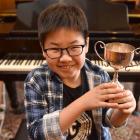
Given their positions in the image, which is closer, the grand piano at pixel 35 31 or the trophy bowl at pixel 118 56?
the trophy bowl at pixel 118 56

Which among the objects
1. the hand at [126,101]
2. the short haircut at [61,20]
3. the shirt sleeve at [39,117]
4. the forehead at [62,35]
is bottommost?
the shirt sleeve at [39,117]

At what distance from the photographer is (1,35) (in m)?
2.24

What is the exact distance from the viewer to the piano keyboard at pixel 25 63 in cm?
211

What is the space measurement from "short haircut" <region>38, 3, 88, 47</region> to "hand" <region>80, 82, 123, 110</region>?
11.3 inches

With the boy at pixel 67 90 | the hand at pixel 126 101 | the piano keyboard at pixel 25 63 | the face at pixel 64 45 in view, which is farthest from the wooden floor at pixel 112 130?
the hand at pixel 126 101

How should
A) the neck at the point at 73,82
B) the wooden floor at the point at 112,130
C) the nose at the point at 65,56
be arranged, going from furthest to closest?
the wooden floor at the point at 112,130, the neck at the point at 73,82, the nose at the point at 65,56

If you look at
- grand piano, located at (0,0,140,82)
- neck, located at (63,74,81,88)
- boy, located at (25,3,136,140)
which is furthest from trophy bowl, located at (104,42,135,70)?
grand piano, located at (0,0,140,82)

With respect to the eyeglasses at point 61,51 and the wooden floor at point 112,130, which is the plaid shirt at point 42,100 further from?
the wooden floor at point 112,130

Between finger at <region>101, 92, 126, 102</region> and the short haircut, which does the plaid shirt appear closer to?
the short haircut

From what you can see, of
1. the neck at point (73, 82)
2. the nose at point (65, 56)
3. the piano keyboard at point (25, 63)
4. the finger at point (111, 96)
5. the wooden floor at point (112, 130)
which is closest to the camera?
the finger at point (111, 96)

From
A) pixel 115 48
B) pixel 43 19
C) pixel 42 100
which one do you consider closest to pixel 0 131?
pixel 42 100

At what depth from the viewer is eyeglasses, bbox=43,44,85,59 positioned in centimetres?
104

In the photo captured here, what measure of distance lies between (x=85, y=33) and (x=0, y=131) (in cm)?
166

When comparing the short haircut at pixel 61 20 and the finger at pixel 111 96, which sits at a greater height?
the short haircut at pixel 61 20
